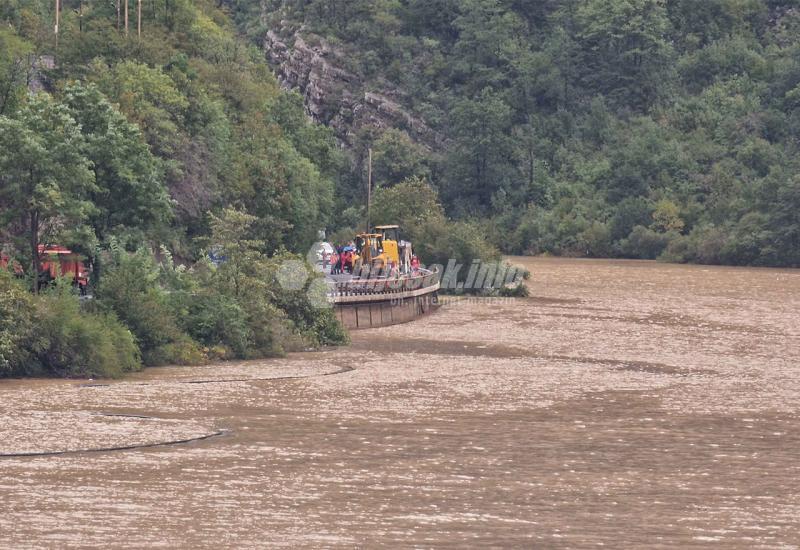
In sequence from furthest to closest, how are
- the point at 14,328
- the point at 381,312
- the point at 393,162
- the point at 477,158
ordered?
1. the point at 477,158
2. the point at 393,162
3. the point at 381,312
4. the point at 14,328

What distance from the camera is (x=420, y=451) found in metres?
33.0

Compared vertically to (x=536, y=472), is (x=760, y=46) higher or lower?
higher

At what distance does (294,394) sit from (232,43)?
5832 centimetres

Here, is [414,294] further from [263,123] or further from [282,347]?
[263,123]

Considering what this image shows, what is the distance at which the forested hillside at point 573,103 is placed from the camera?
449 feet

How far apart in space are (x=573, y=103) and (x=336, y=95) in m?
26.1

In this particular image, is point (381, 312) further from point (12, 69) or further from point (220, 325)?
point (12, 69)

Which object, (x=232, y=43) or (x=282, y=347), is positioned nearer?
(x=282, y=347)

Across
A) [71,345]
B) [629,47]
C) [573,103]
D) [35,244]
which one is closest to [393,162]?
[573,103]

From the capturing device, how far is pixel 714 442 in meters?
35.1

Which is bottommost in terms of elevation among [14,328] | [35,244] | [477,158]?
[14,328]

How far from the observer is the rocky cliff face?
158m

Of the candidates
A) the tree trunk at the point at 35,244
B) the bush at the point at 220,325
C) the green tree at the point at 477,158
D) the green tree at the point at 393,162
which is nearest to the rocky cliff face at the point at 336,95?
the green tree at the point at 477,158

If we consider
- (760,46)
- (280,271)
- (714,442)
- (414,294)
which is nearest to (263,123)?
(414,294)
